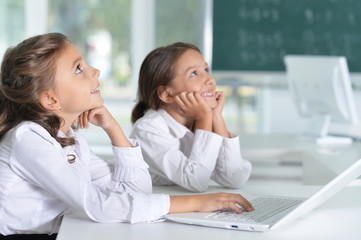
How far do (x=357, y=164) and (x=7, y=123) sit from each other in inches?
32.5

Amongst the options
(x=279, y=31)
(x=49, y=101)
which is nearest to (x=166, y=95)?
(x=49, y=101)

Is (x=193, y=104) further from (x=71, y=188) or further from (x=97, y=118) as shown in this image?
(x=71, y=188)


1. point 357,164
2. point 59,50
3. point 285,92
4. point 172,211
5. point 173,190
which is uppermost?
point 59,50

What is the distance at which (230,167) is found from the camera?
1.69 metres

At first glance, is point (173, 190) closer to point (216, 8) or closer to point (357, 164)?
point (357, 164)

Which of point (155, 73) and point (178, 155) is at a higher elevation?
point (155, 73)

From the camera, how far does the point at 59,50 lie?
51.9 inches

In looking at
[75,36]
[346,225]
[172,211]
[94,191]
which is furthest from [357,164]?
[75,36]

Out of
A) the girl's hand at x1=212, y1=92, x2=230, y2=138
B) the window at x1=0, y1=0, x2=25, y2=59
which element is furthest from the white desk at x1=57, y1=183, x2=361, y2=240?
the window at x1=0, y1=0, x2=25, y2=59

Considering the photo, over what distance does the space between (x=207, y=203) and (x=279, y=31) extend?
3.36 m

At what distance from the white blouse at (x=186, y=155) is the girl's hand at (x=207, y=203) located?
0.36m

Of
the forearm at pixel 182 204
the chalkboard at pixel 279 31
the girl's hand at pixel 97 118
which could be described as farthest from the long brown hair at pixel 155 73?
the chalkboard at pixel 279 31

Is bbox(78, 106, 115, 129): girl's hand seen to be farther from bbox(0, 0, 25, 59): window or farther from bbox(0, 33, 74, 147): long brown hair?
bbox(0, 0, 25, 59): window

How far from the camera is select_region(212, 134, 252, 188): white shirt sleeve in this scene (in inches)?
65.7
